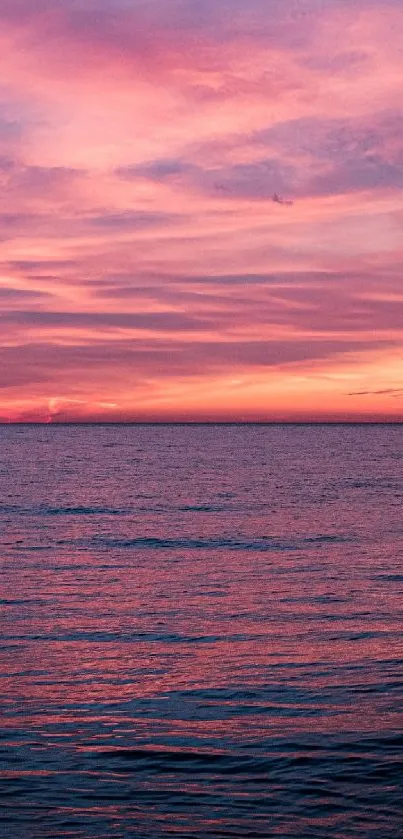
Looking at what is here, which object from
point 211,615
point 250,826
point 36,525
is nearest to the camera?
point 250,826

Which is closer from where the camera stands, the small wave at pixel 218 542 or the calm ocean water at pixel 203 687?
the calm ocean water at pixel 203 687

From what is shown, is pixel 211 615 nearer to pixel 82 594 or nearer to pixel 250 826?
pixel 82 594

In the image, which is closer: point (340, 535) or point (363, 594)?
point (363, 594)

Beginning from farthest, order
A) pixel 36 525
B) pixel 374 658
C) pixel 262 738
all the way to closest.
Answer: pixel 36 525, pixel 374 658, pixel 262 738

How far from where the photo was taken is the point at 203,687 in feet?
47.6

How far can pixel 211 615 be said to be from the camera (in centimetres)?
2017

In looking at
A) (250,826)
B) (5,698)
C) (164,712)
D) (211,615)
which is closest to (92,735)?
(164,712)

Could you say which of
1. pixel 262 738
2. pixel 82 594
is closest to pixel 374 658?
pixel 262 738

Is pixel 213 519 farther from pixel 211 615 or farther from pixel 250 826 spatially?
pixel 250 826

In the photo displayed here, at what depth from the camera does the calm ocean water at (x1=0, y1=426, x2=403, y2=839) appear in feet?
32.4

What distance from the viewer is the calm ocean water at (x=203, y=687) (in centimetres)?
988

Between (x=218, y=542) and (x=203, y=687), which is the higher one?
(x=203, y=687)

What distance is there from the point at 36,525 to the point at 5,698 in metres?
26.8

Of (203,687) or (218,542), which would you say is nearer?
(203,687)
